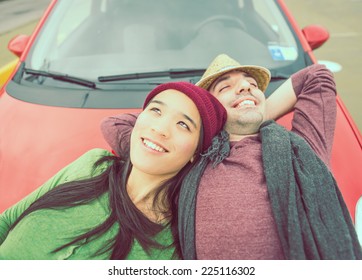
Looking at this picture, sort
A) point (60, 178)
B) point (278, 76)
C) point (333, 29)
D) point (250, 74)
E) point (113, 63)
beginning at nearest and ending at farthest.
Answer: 1. point (60, 178)
2. point (250, 74)
3. point (278, 76)
4. point (113, 63)
5. point (333, 29)

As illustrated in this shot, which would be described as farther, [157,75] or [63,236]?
[157,75]

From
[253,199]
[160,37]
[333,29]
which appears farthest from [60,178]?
[333,29]

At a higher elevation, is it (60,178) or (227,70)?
(227,70)

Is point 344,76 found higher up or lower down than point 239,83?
lower down

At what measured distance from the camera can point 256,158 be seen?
4.73 feet

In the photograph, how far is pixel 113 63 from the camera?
2.20 meters

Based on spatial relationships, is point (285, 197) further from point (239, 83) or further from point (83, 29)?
point (83, 29)

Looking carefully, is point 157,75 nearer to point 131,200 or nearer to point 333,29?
point 131,200

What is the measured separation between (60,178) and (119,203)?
317mm

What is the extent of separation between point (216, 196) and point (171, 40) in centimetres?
125

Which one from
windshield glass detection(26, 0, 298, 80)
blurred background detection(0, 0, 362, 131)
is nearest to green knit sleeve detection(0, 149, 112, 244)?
windshield glass detection(26, 0, 298, 80)

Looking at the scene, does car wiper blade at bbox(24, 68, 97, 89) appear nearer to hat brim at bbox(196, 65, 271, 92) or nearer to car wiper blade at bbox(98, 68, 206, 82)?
car wiper blade at bbox(98, 68, 206, 82)

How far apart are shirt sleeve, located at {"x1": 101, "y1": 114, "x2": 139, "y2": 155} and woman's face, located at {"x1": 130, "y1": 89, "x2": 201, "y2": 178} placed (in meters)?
0.24

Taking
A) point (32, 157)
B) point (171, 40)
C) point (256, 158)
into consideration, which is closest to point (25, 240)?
point (32, 157)
